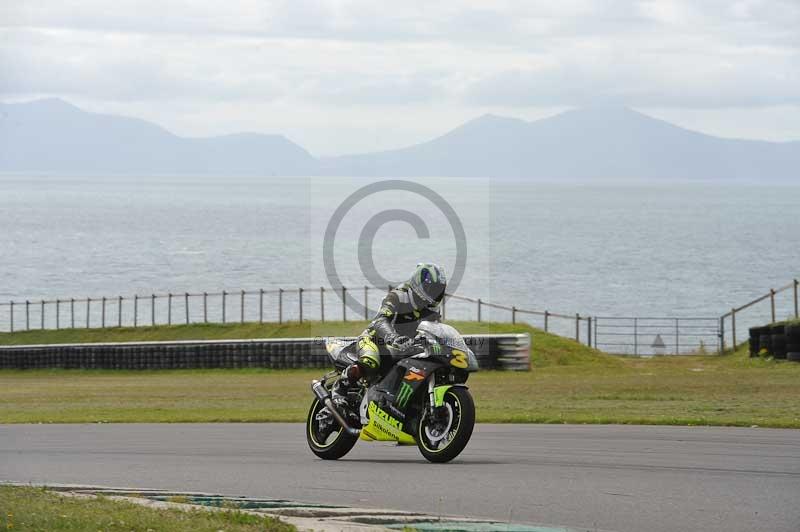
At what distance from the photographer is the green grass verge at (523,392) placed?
59.8 feet

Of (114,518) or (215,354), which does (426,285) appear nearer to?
(114,518)

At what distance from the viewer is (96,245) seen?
150625mm

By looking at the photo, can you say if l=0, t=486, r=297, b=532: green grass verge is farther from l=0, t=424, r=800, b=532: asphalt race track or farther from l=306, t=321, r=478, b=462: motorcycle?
l=306, t=321, r=478, b=462: motorcycle

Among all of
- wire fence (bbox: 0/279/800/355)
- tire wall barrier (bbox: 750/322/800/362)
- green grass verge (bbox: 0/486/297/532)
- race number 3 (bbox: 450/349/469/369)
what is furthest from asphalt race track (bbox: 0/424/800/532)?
wire fence (bbox: 0/279/800/355)

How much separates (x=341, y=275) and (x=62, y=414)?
77.1 metres

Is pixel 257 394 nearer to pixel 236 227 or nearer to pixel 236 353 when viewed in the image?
pixel 236 353

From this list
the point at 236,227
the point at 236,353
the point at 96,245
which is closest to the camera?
the point at 236,353

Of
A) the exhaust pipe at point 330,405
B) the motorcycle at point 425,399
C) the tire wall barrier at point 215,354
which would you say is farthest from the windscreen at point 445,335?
the tire wall barrier at point 215,354

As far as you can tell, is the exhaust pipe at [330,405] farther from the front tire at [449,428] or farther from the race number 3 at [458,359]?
the race number 3 at [458,359]

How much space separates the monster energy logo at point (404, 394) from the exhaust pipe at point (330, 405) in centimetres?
79

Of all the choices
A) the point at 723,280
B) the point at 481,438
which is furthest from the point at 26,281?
the point at 481,438

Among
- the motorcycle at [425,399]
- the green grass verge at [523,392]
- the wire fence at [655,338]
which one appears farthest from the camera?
the wire fence at [655,338]

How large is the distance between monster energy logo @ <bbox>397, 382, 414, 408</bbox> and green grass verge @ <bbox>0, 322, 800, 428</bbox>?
5286 mm

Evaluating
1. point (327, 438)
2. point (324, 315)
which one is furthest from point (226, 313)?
point (327, 438)
